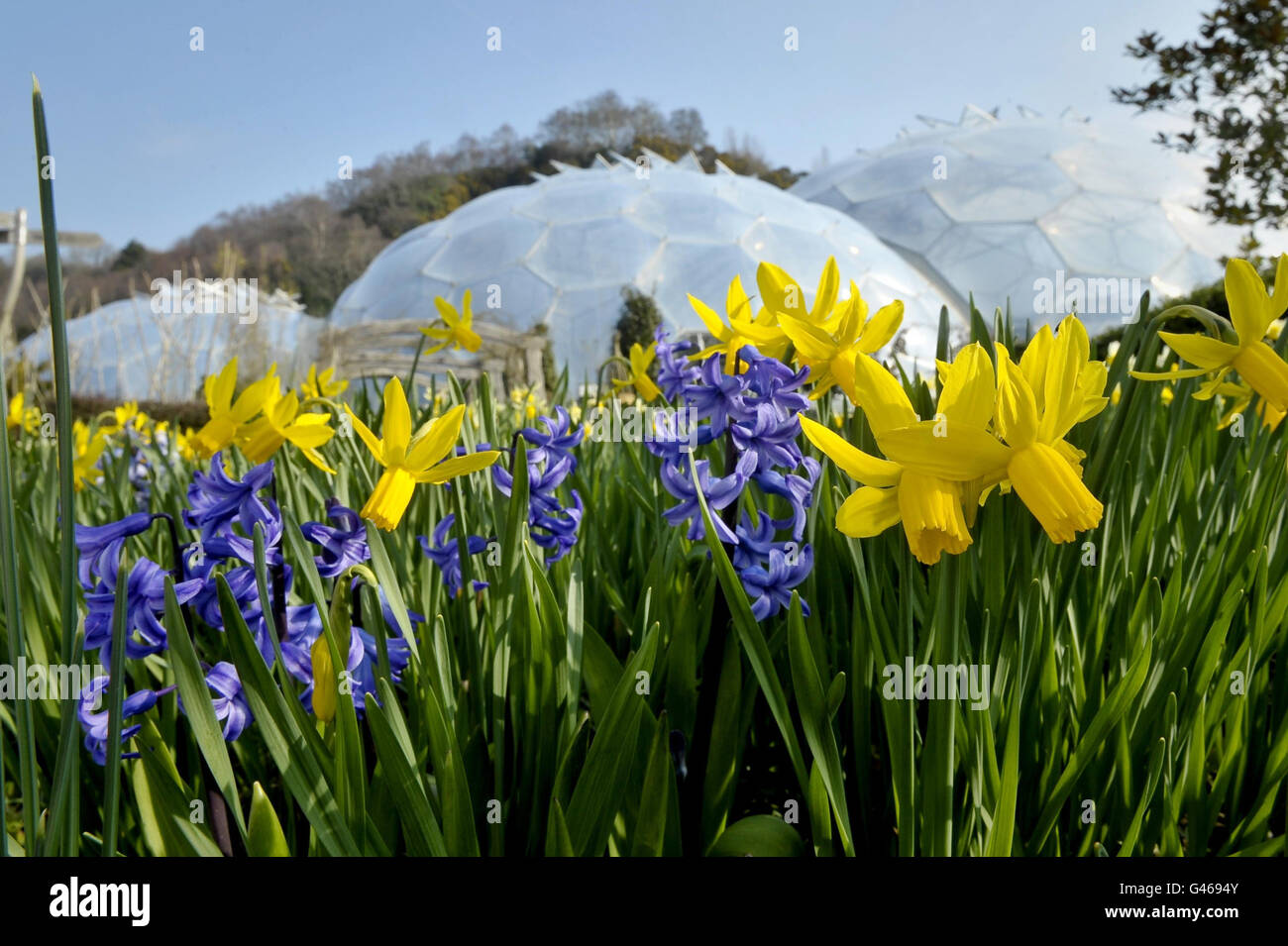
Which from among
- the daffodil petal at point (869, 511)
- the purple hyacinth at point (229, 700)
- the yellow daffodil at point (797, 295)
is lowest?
the purple hyacinth at point (229, 700)

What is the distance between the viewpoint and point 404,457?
2.67 ft

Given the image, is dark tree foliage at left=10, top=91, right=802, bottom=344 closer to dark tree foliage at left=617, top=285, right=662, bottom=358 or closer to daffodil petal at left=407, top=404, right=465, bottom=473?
dark tree foliage at left=617, top=285, right=662, bottom=358

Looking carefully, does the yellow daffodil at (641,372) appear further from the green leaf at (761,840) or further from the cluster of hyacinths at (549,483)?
the green leaf at (761,840)

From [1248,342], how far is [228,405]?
1163 millimetres

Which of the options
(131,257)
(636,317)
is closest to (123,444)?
(636,317)

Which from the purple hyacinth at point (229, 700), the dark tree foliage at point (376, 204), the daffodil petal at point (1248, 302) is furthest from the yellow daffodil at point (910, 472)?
the dark tree foliage at point (376, 204)

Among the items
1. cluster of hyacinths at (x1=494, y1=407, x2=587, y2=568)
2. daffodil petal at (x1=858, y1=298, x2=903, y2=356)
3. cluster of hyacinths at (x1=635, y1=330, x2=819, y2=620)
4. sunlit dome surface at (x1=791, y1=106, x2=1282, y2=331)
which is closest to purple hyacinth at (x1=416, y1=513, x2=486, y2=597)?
cluster of hyacinths at (x1=494, y1=407, x2=587, y2=568)

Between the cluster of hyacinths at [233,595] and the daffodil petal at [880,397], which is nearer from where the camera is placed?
the daffodil petal at [880,397]

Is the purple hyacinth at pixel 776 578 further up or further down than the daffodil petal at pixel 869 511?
further down

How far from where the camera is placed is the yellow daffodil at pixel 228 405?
1011 millimetres

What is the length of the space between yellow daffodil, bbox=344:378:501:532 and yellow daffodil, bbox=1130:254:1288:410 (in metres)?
0.63

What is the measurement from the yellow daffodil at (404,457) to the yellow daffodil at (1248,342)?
634mm
